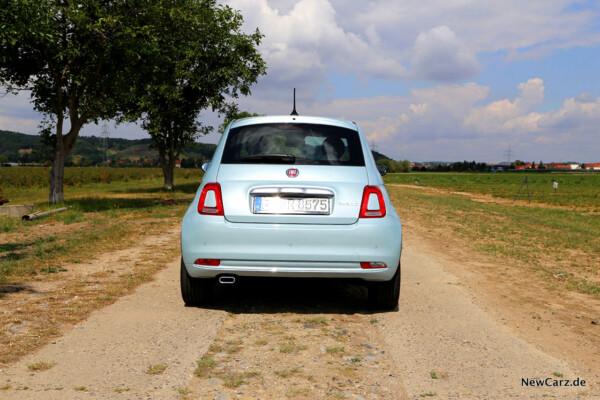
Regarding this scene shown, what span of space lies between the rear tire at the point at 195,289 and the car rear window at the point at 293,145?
1192 millimetres

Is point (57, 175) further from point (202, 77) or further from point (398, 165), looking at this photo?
point (398, 165)

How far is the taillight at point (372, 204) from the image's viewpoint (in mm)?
4816

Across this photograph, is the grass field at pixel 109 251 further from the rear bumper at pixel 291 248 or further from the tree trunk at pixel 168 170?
the tree trunk at pixel 168 170

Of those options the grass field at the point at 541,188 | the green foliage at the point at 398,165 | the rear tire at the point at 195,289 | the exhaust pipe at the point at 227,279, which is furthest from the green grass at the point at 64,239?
the green foliage at the point at 398,165

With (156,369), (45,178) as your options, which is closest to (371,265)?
(156,369)

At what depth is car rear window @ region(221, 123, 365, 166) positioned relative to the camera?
504 cm

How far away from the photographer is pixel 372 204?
4.85 meters

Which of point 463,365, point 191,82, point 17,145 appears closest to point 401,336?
point 463,365

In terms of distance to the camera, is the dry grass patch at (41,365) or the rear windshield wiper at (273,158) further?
the rear windshield wiper at (273,158)

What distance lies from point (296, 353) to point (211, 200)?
168 cm

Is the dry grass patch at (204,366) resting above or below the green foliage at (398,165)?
below

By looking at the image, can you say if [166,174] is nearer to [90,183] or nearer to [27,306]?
[90,183]

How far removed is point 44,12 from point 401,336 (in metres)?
15.3

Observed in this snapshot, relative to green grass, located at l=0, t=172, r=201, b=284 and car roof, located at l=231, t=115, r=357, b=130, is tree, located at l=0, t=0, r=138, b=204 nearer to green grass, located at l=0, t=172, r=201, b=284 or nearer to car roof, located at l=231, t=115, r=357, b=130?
green grass, located at l=0, t=172, r=201, b=284
